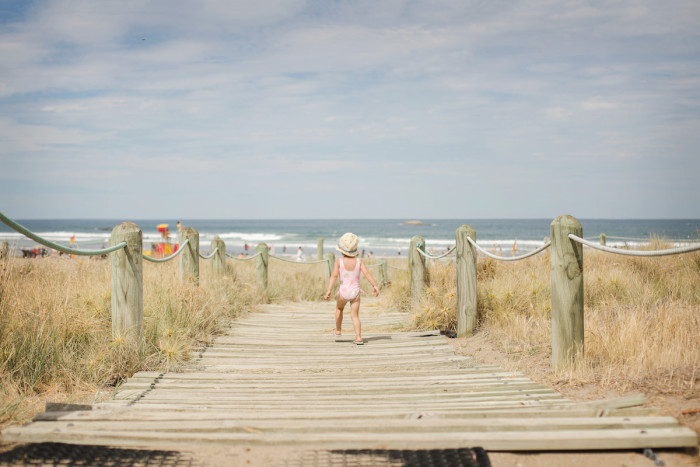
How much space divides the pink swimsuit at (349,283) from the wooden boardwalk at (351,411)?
1.33 metres

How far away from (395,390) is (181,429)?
5.87 ft

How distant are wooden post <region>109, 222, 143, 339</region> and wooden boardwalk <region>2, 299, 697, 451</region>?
627mm

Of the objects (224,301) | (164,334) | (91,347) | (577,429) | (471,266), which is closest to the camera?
(577,429)

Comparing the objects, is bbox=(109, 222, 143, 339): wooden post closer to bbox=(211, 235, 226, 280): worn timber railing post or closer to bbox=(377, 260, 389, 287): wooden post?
bbox=(211, 235, 226, 280): worn timber railing post

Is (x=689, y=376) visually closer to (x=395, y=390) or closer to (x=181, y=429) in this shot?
(x=395, y=390)

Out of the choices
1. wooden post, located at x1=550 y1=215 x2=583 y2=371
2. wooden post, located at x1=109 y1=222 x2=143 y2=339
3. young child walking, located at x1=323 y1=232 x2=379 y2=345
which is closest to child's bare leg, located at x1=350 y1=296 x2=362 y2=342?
young child walking, located at x1=323 y1=232 x2=379 y2=345

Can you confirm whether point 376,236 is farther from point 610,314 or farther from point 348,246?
point 610,314

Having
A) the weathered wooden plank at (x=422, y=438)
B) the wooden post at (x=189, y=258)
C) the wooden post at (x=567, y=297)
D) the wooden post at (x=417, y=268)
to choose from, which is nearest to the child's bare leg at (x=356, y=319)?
the wooden post at (x=417, y=268)

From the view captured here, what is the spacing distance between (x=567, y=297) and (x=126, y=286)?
4024mm

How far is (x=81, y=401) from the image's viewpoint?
4.32 m

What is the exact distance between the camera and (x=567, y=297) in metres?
4.57

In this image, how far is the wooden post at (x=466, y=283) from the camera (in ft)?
22.8

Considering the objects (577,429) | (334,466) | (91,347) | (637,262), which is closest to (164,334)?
(91,347)

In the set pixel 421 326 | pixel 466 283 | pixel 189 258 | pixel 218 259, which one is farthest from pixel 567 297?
pixel 218 259
